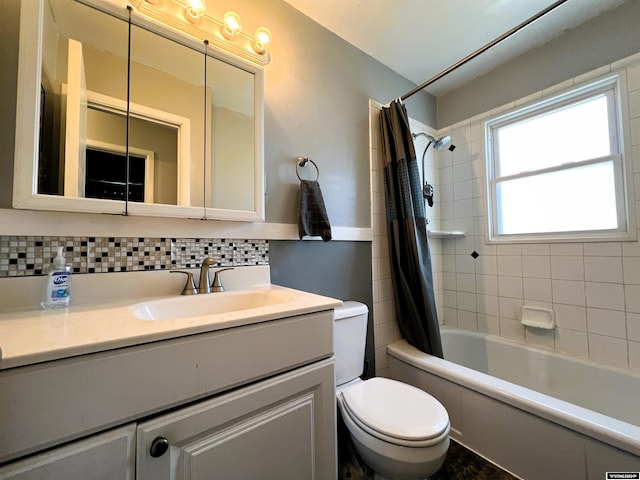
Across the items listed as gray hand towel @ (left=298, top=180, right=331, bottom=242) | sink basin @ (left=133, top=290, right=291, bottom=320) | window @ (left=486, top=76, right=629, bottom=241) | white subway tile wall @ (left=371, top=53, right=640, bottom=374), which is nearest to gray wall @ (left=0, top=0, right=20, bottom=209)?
sink basin @ (left=133, top=290, right=291, bottom=320)

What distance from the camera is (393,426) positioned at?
0.89 m

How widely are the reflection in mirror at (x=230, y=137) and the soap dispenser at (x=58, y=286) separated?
19.6 inches

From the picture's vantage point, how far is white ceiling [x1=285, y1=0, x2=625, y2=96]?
54.3 inches

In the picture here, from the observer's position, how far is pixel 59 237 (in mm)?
807

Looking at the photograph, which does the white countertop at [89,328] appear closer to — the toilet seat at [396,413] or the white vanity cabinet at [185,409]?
the white vanity cabinet at [185,409]

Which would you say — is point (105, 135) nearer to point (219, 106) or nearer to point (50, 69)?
point (50, 69)

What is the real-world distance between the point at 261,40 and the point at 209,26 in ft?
0.77

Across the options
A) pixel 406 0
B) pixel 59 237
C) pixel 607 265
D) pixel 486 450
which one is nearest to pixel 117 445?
pixel 59 237

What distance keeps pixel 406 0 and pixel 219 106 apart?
46.5 inches

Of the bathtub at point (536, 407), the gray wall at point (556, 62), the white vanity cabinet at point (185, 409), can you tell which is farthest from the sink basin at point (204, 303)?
the gray wall at point (556, 62)

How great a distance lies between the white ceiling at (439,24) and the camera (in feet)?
4.52

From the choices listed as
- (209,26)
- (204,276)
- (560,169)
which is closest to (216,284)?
(204,276)

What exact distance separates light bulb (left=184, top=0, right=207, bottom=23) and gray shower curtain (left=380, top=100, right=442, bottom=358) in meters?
1.15

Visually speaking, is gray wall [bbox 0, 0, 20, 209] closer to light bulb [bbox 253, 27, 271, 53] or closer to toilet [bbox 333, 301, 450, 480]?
light bulb [bbox 253, 27, 271, 53]
